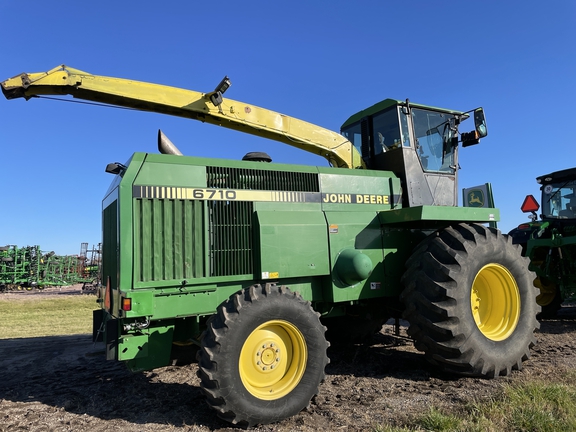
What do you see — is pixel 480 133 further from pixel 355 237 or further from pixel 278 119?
pixel 278 119

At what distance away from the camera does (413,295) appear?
5.05m

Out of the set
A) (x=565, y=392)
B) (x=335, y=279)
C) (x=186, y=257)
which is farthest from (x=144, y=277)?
(x=565, y=392)

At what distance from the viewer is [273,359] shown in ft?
14.1

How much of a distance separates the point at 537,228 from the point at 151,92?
9193mm

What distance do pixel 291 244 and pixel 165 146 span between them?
1901 mm

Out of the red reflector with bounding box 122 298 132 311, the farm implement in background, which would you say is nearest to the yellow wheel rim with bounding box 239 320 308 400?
the red reflector with bounding box 122 298 132 311

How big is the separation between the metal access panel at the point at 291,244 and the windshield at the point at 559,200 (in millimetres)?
7580

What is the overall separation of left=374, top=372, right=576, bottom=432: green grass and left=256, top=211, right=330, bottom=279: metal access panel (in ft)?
6.41

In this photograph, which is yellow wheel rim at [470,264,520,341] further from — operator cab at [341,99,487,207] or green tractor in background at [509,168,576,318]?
green tractor in background at [509,168,576,318]

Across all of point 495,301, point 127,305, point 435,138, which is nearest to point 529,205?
point 435,138

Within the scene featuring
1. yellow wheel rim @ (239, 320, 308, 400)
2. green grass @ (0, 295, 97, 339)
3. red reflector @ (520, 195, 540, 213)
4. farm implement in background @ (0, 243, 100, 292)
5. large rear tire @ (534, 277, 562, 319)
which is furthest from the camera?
farm implement in background @ (0, 243, 100, 292)

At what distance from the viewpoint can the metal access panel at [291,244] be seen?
16.0 ft

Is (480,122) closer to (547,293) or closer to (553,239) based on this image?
(553,239)

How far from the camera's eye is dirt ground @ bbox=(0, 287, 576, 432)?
4.01 metres
